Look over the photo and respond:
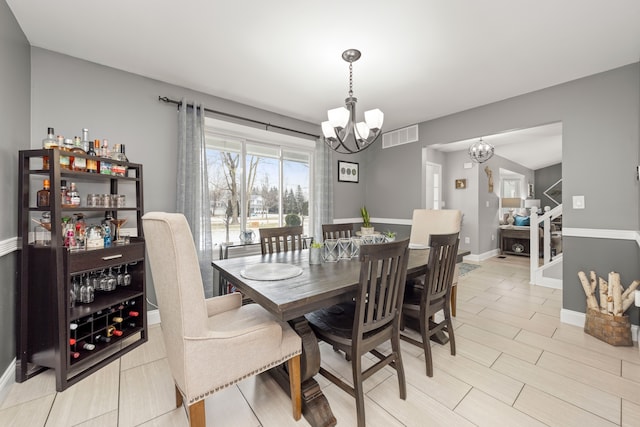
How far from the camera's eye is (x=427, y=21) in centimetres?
186

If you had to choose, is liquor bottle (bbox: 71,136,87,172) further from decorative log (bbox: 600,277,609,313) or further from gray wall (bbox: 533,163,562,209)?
gray wall (bbox: 533,163,562,209)

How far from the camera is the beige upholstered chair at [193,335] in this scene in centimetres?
113

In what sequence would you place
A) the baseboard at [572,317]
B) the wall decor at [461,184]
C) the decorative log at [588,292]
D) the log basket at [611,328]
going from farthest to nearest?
1. the wall decor at [461,184]
2. the baseboard at [572,317]
3. the decorative log at [588,292]
4. the log basket at [611,328]

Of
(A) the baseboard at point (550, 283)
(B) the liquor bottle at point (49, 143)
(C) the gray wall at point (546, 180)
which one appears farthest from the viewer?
(C) the gray wall at point (546, 180)

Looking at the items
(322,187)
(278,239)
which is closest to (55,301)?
(278,239)

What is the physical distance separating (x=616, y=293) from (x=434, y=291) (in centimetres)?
183

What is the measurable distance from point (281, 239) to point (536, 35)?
2.70 m

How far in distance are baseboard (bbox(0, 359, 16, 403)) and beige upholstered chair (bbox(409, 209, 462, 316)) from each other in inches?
126

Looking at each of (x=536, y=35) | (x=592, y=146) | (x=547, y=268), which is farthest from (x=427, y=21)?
(x=547, y=268)

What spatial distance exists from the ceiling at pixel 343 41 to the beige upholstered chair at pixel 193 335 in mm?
1573

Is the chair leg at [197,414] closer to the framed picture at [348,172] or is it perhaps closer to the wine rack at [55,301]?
the wine rack at [55,301]

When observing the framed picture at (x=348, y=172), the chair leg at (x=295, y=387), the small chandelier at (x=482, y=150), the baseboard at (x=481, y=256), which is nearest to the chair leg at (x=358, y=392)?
the chair leg at (x=295, y=387)

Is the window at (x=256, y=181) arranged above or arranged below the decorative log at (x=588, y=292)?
above

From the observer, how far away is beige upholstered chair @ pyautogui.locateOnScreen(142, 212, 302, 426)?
1.13m
